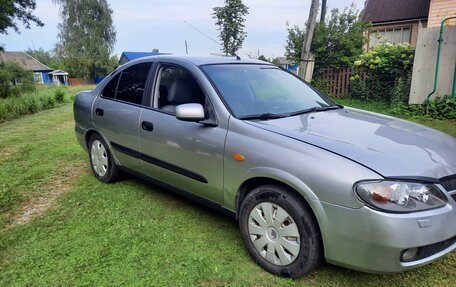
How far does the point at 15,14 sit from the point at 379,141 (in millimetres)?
24281

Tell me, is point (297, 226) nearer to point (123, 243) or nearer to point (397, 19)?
point (123, 243)

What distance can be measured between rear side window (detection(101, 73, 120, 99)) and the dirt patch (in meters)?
1.35

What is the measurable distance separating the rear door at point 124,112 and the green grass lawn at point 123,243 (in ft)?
1.83

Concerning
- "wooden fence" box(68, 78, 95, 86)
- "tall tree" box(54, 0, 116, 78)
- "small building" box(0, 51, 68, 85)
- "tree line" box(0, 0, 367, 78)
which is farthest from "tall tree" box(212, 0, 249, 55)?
"small building" box(0, 51, 68, 85)

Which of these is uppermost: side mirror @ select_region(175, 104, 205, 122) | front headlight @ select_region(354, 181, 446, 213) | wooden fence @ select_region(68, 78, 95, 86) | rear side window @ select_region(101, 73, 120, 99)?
rear side window @ select_region(101, 73, 120, 99)

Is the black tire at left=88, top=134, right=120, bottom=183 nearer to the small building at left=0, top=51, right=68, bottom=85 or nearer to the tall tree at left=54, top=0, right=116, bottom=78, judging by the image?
the tall tree at left=54, top=0, right=116, bottom=78

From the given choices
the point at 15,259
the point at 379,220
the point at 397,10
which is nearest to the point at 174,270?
the point at 15,259

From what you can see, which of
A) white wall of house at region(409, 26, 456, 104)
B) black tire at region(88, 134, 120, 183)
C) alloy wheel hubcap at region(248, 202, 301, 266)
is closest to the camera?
alloy wheel hubcap at region(248, 202, 301, 266)

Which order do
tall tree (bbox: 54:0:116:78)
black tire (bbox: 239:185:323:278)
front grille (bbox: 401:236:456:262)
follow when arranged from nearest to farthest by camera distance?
front grille (bbox: 401:236:456:262), black tire (bbox: 239:185:323:278), tall tree (bbox: 54:0:116:78)

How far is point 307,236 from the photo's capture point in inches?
94.3

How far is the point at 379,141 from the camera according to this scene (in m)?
2.57

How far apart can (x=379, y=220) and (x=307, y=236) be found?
50cm

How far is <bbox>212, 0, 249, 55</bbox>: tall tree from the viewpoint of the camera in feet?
78.3

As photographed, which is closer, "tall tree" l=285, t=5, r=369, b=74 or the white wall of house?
the white wall of house
